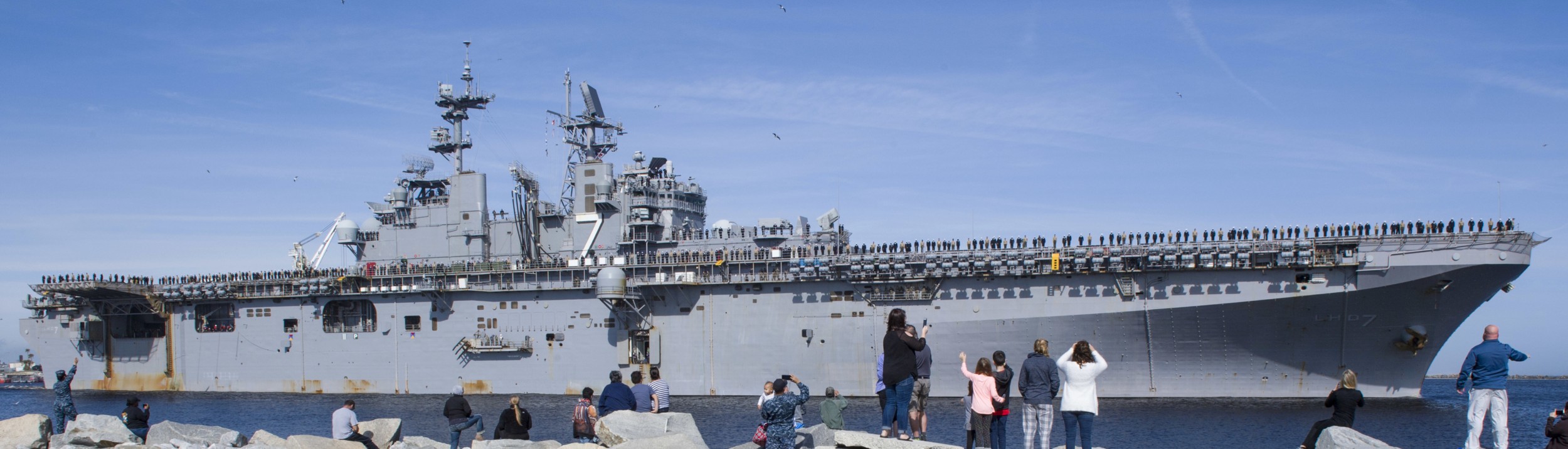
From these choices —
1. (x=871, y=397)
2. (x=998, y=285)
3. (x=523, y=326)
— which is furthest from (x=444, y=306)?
(x=998, y=285)

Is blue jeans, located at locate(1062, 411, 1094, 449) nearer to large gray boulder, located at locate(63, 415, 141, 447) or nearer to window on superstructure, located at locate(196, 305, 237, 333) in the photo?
large gray boulder, located at locate(63, 415, 141, 447)

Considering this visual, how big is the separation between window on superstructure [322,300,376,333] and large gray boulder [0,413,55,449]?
26.1 meters

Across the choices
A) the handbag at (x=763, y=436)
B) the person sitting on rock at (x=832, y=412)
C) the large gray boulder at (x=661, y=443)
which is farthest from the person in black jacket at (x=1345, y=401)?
the large gray boulder at (x=661, y=443)

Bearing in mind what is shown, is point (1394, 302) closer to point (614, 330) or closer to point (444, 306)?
point (614, 330)

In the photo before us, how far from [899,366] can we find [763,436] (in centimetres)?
169

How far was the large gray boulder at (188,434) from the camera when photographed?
766 inches

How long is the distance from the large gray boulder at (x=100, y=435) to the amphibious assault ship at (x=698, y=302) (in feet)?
65.3

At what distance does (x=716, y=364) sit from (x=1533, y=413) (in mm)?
24720

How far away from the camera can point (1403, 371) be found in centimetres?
3275

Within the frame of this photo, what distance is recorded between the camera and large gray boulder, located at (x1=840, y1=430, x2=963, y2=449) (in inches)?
518

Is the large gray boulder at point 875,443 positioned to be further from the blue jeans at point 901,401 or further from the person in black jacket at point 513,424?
the person in black jacket at point 513,424

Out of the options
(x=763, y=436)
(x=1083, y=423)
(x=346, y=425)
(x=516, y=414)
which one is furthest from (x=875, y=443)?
(x=346, y=425)

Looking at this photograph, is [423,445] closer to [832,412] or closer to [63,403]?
[63,403]

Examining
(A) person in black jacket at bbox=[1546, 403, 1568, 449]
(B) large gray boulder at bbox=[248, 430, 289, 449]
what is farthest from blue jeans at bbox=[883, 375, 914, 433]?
(B) large gray boulder at bbox=[248, 430, 289, 449]
